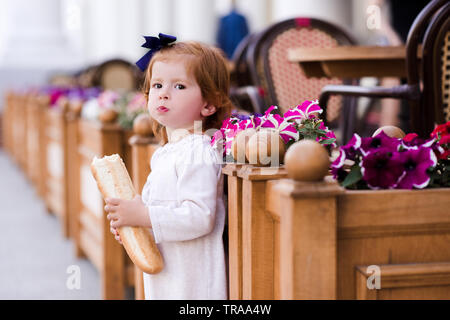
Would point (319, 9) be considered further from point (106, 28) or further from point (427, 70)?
point (106, 28)

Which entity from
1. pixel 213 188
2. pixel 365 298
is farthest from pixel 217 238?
pixel 365 298

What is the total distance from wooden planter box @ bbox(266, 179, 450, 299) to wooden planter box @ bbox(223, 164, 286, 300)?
0.03 meters

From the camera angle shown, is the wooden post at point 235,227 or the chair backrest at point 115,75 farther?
the chair backrest at point 115,75

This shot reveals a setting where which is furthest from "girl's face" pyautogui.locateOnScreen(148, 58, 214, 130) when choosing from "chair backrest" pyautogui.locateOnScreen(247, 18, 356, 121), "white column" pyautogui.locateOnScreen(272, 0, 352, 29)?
"white column" pyautogui.locateOnScreen(272, 0, 352, 29)

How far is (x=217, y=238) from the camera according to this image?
1.47 m

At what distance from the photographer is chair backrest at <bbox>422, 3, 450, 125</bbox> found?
2125 mm

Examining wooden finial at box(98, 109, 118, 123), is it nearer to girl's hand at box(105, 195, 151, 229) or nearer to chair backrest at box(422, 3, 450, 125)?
chair backrest at box(422, 3, 450, 125)

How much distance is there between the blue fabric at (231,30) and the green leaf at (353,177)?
7.74 metres

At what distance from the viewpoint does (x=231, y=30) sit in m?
9.03

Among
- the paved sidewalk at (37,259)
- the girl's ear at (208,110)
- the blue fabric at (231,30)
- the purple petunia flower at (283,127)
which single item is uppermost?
the blue fabric at (231,30)

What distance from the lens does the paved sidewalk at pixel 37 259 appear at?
3.20 meters

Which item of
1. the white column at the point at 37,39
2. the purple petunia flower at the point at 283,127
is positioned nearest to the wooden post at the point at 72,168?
the purple petunia flower at the point at 283,127

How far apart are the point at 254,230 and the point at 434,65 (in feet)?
3.64

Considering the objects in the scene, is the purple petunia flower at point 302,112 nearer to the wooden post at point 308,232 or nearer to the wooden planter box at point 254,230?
the wooden planter box at point 254,230
